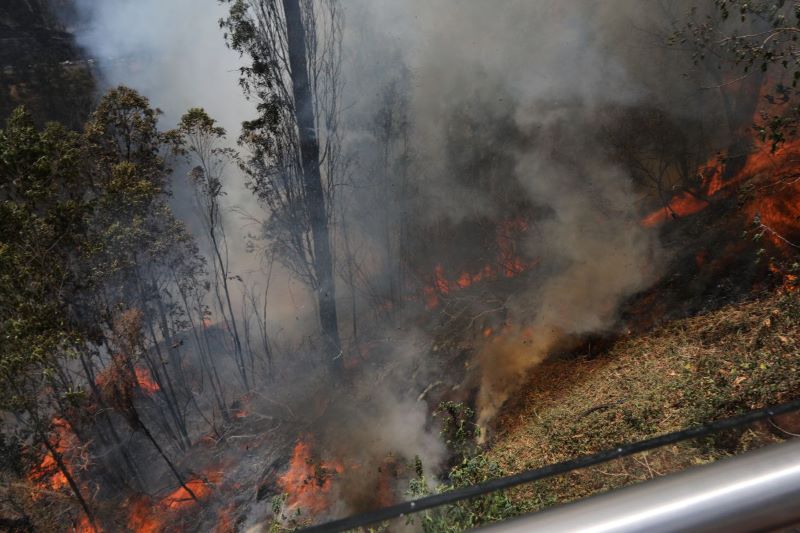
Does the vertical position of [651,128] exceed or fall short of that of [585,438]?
it exceeds it

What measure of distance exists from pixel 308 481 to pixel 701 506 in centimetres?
825

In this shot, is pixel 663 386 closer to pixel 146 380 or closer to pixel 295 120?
pixel 295 120

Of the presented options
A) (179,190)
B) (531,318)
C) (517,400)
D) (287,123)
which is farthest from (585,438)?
(179,190)

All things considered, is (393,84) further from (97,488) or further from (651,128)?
(97,488)

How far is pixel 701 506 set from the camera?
51cm

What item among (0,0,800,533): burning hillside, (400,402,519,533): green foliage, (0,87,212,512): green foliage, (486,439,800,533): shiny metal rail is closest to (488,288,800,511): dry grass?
(0,0,800,533): burning hillside

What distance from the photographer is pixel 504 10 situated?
11.4m

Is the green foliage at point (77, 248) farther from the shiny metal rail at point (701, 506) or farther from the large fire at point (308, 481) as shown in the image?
the shiny metal rail at point (701, 506)

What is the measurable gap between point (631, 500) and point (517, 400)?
267 inches

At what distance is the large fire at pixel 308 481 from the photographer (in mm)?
7383

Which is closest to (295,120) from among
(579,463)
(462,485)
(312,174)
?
(312,174)

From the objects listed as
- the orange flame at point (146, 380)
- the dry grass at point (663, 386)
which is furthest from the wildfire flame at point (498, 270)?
the orange flame at point (146, 380)

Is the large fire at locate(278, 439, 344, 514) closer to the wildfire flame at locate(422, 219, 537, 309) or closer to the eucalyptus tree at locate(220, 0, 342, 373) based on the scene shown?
the eucalyptus tree at locate(220, 0, 342, 373)

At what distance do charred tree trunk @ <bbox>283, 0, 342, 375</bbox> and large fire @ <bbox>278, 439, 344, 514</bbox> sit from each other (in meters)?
2.85
